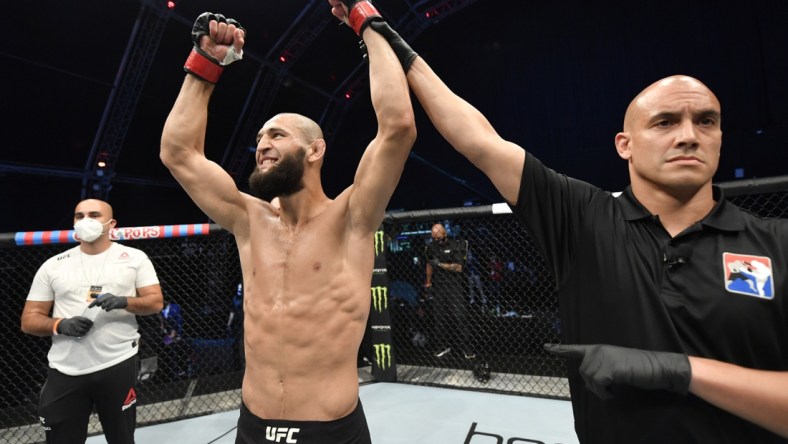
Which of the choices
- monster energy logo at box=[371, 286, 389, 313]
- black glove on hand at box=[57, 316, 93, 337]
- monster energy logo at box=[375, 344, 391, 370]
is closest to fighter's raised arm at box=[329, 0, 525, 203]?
black glove on hand at box=[57, 316, 93, 337]

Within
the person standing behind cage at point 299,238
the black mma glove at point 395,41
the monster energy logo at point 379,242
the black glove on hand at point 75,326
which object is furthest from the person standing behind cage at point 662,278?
the monster energy logo at point 379,242

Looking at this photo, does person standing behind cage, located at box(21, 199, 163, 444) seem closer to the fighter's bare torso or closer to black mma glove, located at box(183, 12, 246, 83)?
the fighter's bare torso

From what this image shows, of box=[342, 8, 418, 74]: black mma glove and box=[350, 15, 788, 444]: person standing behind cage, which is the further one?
box=[342, 8, 418, 74]: black mma glove

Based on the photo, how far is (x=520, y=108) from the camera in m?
10.2

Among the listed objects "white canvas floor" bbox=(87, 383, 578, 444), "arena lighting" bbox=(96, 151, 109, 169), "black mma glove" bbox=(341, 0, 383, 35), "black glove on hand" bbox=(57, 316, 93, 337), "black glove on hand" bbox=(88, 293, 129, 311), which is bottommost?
"white canvas floor" bbox=(87, 383, 578, 444)

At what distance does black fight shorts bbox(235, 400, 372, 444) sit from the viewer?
1362 millimetres

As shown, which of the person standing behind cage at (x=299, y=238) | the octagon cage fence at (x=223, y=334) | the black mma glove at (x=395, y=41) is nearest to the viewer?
the black mma glove at (x=395, y=41)

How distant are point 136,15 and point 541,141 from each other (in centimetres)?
928

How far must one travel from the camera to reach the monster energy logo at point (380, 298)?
11.8 ft

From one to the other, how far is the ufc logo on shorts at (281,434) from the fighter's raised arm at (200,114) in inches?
34.5

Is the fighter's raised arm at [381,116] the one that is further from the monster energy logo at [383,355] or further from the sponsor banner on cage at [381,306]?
the monster energy logo at [383,355]

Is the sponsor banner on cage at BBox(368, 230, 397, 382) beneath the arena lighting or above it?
beneath

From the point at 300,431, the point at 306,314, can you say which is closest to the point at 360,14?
the point at 306,314

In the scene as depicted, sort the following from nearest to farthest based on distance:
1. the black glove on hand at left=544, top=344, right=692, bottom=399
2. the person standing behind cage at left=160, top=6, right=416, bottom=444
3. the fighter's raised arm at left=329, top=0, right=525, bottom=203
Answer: the black glove on hand at left=544, top=344, right=692, bottom=399 → the fighter's raised arm at left=329, top=0, right=525, bottom=203 → the person standing behind cage at left=160, top=6, right=416, bottom=444
